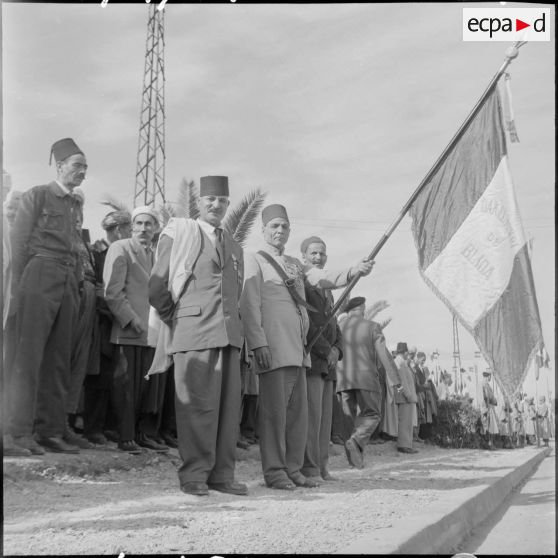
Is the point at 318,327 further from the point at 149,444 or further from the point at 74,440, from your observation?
the point at 74,440

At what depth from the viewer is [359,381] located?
8.34 metres

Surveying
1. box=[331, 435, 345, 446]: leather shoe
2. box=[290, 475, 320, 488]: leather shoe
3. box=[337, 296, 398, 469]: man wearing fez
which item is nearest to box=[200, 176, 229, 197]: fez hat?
box=[290, 475, 320, 488]: leather shoe

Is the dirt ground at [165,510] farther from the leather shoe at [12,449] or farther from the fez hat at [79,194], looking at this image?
the fez hat at [79,194]

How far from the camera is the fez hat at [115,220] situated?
6.84m

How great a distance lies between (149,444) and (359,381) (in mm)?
2633

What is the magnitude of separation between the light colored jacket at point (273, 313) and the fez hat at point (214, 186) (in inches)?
24.9

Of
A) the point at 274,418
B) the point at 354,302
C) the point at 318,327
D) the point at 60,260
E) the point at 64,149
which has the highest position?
the point at 64,149

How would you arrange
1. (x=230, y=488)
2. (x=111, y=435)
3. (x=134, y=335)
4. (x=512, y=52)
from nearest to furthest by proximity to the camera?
(x=512, y=52) < (x=230, y=488) < (x=134, y=335) < (x=111, y=435)

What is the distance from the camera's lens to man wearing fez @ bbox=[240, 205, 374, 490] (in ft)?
18.0

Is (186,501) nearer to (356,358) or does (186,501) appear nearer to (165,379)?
(165,379)

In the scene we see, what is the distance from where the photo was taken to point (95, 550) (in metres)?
3.31

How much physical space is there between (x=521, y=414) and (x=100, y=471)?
16.9m

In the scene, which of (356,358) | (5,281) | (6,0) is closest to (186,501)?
(5,281)

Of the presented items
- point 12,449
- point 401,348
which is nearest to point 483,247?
point 12,449
